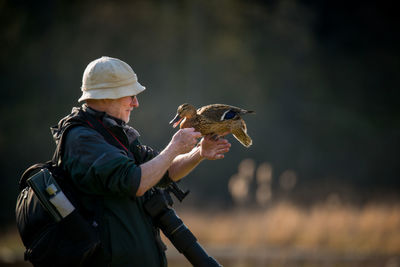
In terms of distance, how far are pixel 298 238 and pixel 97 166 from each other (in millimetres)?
5757

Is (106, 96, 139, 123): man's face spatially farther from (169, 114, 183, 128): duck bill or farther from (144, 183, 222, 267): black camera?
(169, 114, 183, 128): duck bill

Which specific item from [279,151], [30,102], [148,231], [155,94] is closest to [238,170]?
[279,151]

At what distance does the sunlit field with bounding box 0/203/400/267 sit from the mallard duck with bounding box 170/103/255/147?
3.27 meters

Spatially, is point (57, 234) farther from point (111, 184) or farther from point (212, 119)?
point (212, 119)

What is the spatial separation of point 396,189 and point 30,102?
1020 centimetres

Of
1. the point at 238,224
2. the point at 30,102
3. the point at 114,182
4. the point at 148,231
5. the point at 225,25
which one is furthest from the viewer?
the point at 225,25

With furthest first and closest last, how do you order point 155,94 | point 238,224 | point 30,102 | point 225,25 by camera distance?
point 225,25 → point 155,94 → point 30,102 → point 238,224

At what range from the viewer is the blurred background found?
11.2 metres

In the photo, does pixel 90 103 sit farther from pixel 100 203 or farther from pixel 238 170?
pixel 238 170

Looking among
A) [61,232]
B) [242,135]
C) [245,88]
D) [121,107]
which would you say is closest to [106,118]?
[121,107]

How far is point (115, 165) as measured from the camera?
2139 millimetres

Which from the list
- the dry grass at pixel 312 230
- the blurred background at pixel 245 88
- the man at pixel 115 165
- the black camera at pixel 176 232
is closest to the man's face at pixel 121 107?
the man at pixel 115 165

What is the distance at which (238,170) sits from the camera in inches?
554

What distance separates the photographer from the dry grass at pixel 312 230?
6973 mm
